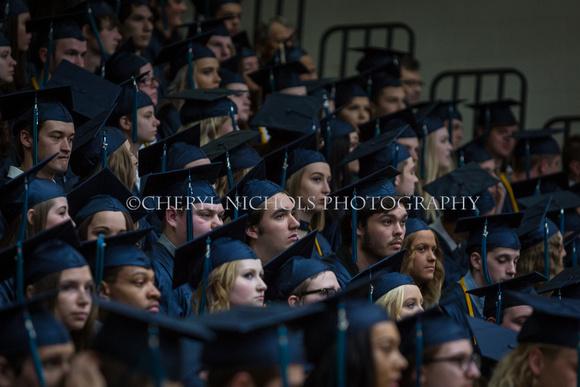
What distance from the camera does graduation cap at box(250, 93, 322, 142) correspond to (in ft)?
17.6

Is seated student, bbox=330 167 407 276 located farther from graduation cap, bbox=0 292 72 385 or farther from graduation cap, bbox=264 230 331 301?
graduation cap, bbox=0 292 72 385

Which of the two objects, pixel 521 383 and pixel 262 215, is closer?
pixel 521 383

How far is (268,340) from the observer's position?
2461 mm

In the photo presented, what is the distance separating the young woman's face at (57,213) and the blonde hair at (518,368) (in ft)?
5.85

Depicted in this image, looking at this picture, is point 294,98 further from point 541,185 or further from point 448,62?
point 448,62

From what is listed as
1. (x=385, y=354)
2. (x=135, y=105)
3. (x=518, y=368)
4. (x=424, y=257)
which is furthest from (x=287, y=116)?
(x=385, y=354)

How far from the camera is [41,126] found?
4117mm

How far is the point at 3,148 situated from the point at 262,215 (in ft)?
4.26

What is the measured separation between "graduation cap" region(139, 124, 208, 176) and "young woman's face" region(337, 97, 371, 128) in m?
2.02

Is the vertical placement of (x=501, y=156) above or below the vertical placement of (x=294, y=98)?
below

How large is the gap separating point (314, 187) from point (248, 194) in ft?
2.00

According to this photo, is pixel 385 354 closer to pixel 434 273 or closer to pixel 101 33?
pixel 434 273

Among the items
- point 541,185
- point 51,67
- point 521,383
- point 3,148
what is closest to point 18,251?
point 3,148

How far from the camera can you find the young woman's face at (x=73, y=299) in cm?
290
